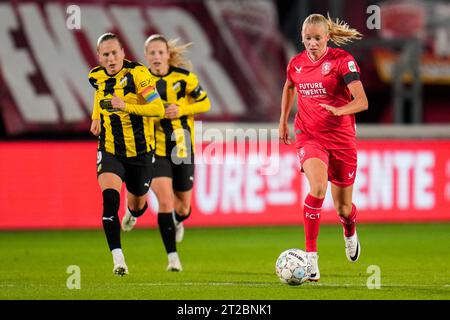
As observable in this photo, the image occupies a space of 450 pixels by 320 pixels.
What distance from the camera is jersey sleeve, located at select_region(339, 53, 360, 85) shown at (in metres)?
9.13

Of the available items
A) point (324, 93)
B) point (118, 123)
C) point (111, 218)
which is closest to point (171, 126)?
point (118, 123)

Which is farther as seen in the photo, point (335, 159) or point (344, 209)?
point (344, 209)

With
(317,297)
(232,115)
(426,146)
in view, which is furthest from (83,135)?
(317,297)

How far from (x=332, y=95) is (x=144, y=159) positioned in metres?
1.77

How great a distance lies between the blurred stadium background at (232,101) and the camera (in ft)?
51.9

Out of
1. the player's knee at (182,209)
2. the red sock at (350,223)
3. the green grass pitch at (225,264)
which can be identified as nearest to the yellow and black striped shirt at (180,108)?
the player's knee at (182,209)

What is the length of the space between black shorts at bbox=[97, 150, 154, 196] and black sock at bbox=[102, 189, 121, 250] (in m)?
0.22

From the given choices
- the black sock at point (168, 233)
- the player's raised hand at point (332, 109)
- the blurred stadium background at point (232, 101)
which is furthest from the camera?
the blurred stadium background at point (232, 101)

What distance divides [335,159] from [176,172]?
6.67 feet

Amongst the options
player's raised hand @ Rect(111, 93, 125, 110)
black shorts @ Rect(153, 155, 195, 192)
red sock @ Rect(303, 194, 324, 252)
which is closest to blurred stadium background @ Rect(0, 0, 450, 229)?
black shorts @ Rect(153, 155, 195, 192)

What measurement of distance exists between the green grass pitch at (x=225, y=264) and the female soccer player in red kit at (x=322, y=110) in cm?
74

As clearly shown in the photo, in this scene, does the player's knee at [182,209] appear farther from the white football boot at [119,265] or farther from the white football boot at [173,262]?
the white football boot at [119,265]

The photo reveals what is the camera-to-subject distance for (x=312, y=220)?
30.0 ft

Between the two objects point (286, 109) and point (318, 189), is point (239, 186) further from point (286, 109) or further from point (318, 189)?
point (318, 189)
